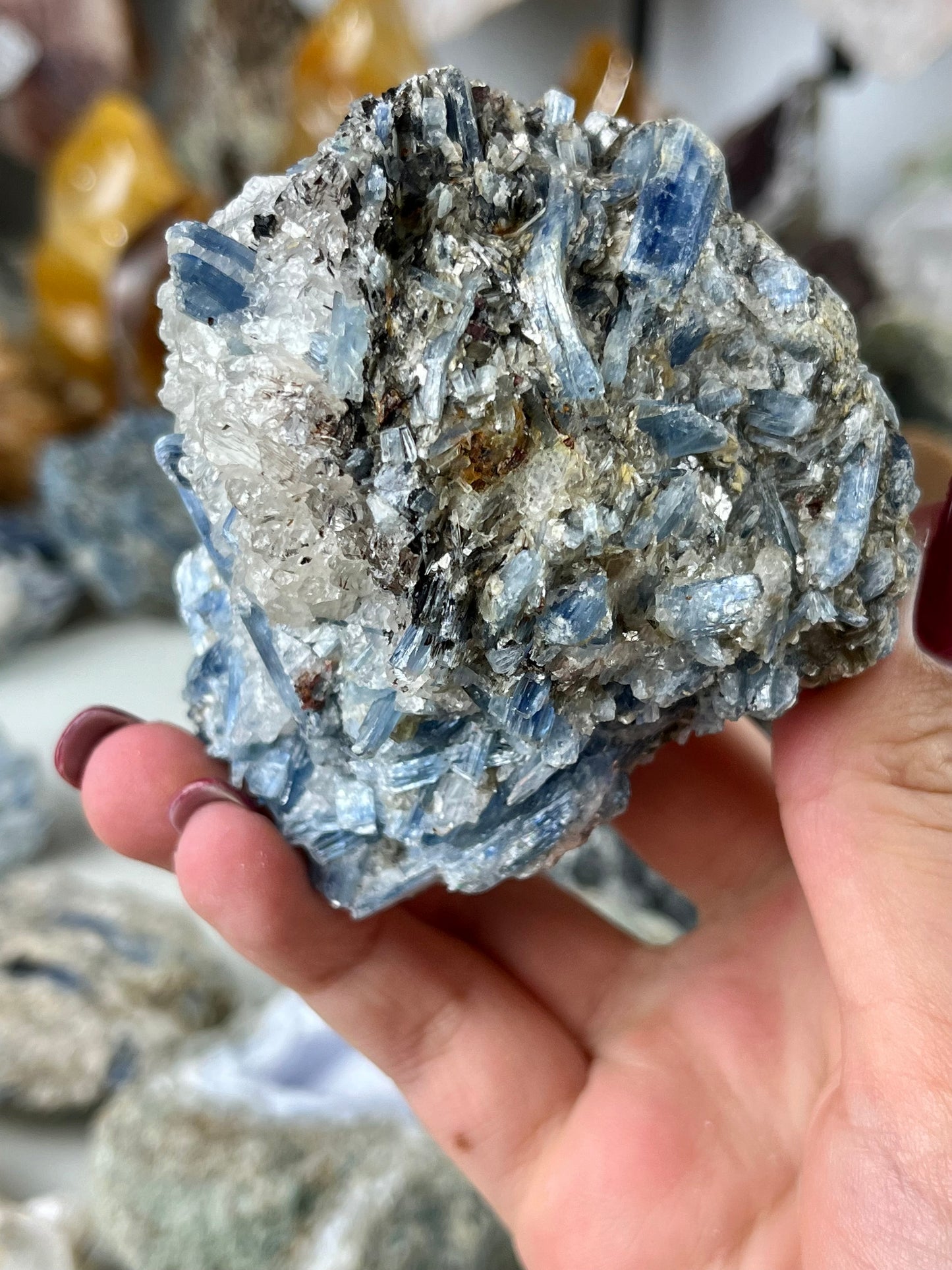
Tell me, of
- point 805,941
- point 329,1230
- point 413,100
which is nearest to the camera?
point 413,100

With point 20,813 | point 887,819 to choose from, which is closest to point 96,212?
point 20,813

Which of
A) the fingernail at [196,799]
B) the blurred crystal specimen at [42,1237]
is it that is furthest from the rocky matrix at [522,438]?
the blurred crystal specimen at [42,1237]

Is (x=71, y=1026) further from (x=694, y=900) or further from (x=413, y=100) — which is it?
(x=413, y=100)

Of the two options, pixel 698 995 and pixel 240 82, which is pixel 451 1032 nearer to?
pixel 698 995

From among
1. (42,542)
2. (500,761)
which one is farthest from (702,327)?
(42,542)

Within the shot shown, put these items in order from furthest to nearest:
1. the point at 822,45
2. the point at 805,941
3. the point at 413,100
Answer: the point at 822,45
the point at 805,941
the point at 413,100

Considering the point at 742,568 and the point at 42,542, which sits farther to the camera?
the point at 42,542

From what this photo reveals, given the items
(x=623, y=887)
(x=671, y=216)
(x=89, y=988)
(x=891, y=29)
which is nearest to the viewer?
(x=671, y=216)
